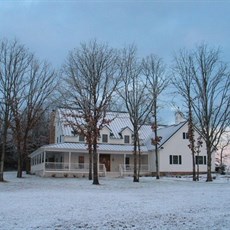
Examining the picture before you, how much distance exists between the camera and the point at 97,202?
1586 cm

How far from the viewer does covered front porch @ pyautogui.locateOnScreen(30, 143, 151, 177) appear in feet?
139

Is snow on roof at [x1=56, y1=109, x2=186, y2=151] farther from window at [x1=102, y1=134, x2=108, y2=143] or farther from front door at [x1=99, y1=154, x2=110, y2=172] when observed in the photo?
front door at [x1=99, y1=154, x2=110, y2=172]

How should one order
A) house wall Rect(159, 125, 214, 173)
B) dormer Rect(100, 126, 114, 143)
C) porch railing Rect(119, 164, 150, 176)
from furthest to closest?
dormer Rect(100, 126, 114, 143) → house wall Rect(159, 125, 214, 173) → porch railing Rect(119, 164, 150, 176)

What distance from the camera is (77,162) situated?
4678cm

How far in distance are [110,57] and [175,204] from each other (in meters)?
18.2

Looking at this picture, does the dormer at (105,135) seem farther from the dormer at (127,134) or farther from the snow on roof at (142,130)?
the dormer at (127,134)

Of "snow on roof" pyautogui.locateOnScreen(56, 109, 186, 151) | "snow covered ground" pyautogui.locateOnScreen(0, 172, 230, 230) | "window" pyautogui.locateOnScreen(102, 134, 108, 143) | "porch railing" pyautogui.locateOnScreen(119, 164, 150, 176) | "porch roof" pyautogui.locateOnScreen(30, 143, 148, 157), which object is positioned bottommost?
"snow covered ground" pyautogui.locateOnScreen(0, 172, 230, 230)

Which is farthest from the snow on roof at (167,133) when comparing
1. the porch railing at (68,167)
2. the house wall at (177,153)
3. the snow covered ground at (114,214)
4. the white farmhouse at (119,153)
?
the snow covered ground at (114,214)

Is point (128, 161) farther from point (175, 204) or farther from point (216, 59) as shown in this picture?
point (175, 204)

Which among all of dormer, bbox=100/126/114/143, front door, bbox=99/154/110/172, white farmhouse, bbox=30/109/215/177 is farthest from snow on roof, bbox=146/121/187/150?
front door, bbox=99/154/110/172

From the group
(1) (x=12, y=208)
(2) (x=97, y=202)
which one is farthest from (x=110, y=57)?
(1) (x=12, y=208)

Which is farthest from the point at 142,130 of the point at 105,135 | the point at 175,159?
the point at 175,159

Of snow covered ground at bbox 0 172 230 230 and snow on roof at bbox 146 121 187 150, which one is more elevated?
snow on roof at bbox 146 121 187 150

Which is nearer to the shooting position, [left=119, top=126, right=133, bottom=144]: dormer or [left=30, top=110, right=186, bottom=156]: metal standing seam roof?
[left=30, top=110, right=186, bottom=156]: metal standing seam roof
